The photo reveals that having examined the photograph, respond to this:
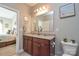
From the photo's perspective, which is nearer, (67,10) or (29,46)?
(67,10)

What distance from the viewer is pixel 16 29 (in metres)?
1.64

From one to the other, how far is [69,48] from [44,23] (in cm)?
66

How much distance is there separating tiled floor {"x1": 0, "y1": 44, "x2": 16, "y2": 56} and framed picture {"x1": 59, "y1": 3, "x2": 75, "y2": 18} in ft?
3.67

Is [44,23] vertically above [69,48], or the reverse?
[44,23]

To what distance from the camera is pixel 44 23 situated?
1.68m

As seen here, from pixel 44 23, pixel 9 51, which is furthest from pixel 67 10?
pixel 9 51

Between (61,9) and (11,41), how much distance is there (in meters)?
1.13

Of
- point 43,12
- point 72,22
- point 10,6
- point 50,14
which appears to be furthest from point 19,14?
point 72,22

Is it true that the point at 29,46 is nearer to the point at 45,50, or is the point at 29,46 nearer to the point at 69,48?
the point at 45,50

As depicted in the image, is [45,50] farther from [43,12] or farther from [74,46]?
[43,12]

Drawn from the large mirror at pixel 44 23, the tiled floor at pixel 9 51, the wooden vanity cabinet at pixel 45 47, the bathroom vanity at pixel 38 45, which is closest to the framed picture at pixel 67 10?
the large mirror at pixel 44 23

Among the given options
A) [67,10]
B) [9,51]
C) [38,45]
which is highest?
[67,10]

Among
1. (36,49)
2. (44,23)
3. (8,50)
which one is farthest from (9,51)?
(44,23)

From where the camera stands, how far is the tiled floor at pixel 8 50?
62.9 inches
